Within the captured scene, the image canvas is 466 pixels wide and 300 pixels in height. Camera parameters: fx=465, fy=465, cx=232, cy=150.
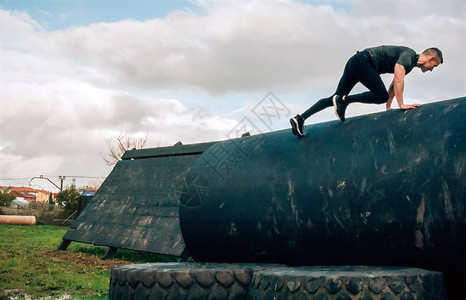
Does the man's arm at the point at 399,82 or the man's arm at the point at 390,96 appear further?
the man's arm at the point at 390,96

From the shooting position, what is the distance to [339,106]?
13.0 feet

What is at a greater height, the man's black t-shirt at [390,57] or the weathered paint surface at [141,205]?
the man's black t-shirt at [390,57]

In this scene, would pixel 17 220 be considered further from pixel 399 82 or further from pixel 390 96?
pixel 399 82

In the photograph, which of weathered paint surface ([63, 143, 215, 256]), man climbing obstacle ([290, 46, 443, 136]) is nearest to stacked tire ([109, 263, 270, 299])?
man climbing obstacle ([290, 46, 443, 136])

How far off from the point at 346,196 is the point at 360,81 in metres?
1.35

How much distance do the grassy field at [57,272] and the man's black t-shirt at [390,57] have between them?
375 centimetres

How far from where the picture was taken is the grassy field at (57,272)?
5.40m

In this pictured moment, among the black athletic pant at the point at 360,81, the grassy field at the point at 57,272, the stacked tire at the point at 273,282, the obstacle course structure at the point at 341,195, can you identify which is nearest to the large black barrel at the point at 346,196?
the obstacle course structure at the point at 341,195

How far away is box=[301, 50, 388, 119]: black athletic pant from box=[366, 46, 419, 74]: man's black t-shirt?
51 millimetres

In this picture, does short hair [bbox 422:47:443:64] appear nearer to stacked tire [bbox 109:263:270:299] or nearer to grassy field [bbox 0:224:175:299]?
stacked tire [bbox 109:263:270:299]

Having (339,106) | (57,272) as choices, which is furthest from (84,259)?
(339,106)

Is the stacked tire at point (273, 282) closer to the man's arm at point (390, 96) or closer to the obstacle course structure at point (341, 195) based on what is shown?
the obstacle course structure at point (341, 195)

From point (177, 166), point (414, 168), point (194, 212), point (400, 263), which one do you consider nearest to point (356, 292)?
point (400, 263)

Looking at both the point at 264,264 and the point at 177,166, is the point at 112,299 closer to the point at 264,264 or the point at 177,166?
the point at 264,264
